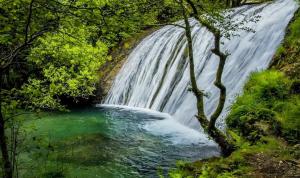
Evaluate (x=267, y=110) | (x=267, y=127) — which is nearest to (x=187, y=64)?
(x=267, y=110)

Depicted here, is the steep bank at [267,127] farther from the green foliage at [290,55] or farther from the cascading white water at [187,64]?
the cascading white water at [187,64]

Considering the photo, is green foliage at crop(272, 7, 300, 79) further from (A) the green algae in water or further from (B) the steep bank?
(A) the green algae in water

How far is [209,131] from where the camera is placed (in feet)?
26.1

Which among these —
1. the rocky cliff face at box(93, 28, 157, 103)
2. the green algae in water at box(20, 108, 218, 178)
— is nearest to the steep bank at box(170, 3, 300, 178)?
the green algae in water at box(20, 108, 218, 178)

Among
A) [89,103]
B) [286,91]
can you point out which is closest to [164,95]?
[89,103]

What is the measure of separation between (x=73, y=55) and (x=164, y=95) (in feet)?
25.1

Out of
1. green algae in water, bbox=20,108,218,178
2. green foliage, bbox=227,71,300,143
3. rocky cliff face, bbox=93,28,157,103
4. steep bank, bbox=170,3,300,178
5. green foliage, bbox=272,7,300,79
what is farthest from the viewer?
rocky cliff face, bbox=93,28,157,103

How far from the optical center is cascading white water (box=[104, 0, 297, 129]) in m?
12.5

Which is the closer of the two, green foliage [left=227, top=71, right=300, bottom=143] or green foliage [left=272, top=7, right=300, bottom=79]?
green foliage [left=227, top=71, right=300, bottom=143]

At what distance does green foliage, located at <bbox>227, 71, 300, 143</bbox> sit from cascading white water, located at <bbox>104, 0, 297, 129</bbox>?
1965mm

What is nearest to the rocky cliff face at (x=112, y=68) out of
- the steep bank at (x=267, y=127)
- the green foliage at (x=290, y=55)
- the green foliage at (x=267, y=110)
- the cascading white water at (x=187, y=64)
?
the cascading white water at (x=187, y=64)

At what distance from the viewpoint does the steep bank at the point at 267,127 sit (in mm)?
5859

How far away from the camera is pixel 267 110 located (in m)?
8.20

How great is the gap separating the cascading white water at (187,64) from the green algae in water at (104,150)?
1.35 metres
